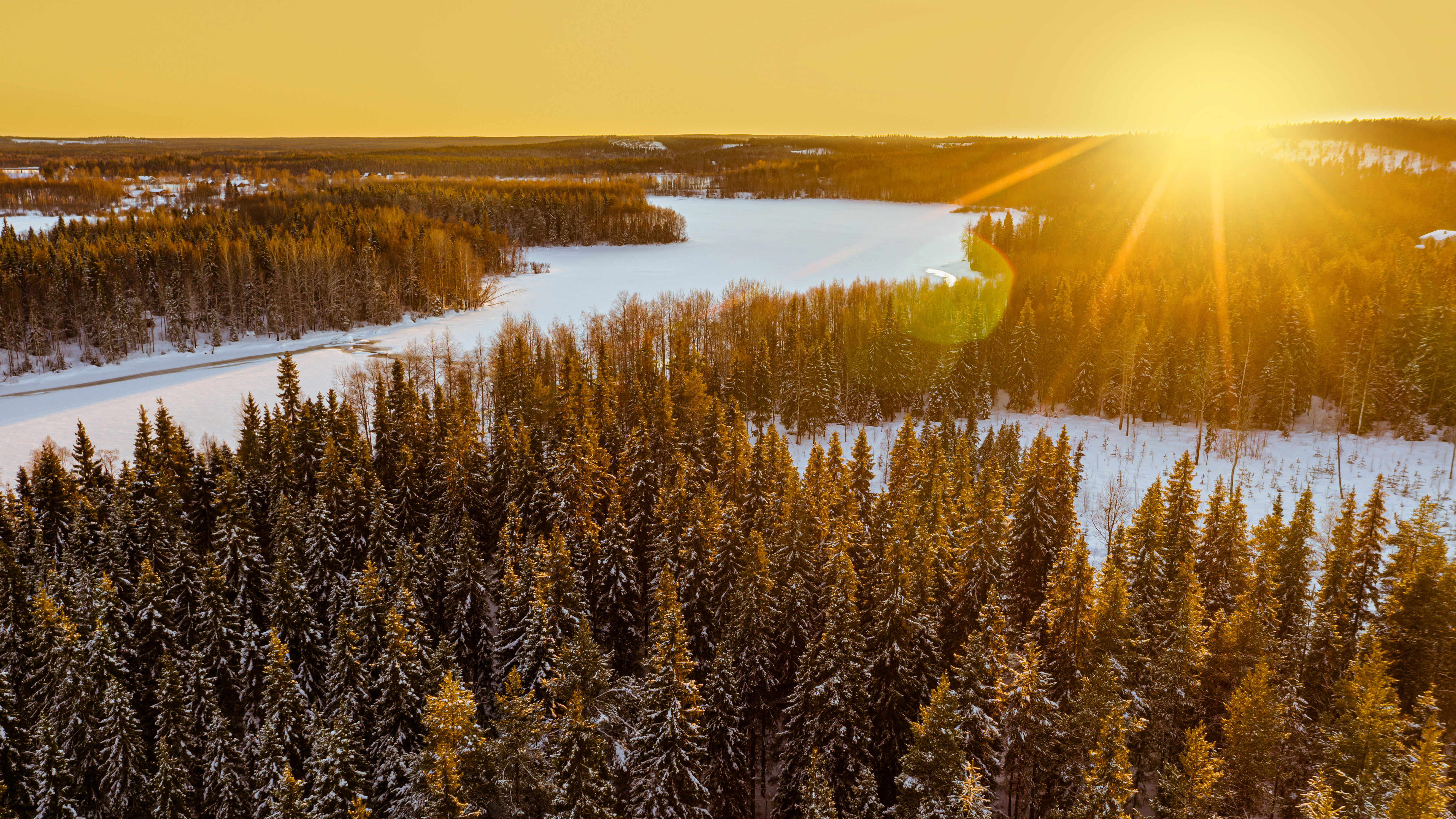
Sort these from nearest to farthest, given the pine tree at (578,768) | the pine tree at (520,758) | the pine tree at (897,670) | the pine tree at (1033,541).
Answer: the pine tree at (578,768)
the pine tree at (520,758)
the pine tree at (897,670)
the pine tree at (1033,541)

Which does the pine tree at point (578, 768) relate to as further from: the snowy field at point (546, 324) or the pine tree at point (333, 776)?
the snowy field at point (546, 324)

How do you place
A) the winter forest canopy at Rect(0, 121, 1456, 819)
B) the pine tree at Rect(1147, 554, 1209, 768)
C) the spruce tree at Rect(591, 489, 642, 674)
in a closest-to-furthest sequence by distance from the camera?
1. the winter forest canopy at Rect(0, 121, 1456, 819)
2. the pine tree at Rect(1147, 554, 1209, 768)
3. the spruce tree at Rect(591, 489, 642, 674)

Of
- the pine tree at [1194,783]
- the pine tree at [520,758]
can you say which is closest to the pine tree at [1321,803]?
the pine tree at [1194,783]

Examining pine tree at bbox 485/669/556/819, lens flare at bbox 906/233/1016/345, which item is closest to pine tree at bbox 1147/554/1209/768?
pine tree at bbox 485/669/556/819

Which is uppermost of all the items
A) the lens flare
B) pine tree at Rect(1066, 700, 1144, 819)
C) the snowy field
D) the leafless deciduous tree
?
the lens flare

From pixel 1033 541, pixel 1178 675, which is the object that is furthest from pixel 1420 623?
pixel 1033 541

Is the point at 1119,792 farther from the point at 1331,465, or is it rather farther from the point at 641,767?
the point at 1331,465

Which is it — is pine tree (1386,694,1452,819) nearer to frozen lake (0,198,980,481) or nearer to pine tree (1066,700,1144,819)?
pine tree (1066,700,1144,819)
